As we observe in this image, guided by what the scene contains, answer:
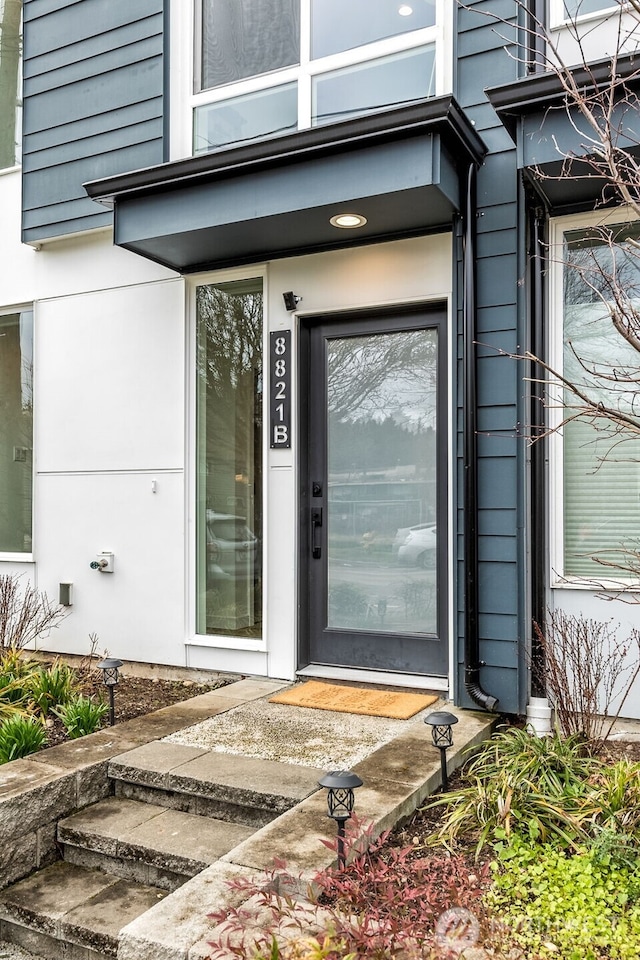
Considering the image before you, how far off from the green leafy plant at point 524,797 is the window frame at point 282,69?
11.8ft

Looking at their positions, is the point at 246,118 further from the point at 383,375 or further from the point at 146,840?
the point at 146,840

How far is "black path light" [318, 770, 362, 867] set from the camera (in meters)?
2.44

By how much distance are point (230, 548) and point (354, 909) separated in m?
3.20

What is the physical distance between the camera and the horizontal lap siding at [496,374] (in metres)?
4.15

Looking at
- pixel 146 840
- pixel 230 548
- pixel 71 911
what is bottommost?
pixel 71 911

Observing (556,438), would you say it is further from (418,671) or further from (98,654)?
(98,654)

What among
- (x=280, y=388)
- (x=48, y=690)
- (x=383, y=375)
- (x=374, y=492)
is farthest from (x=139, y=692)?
(x=383, y=375)

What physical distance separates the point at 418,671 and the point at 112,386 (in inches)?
117

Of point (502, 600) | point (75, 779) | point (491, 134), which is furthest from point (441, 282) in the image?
point (75, 779)

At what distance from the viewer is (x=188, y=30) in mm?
5301

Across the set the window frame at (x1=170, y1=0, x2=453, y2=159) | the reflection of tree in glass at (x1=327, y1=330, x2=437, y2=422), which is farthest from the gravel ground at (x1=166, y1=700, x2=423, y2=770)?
the window frame at (x1=170, y1=0, x2=453, y2=159)

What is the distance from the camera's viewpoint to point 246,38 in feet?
16.7

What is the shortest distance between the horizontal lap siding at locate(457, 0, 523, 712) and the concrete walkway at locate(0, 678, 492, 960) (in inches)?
20.1

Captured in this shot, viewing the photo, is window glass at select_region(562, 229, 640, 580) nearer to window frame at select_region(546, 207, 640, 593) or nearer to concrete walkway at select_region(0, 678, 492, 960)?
window frame at select_region(546, 207, 640, 593)
